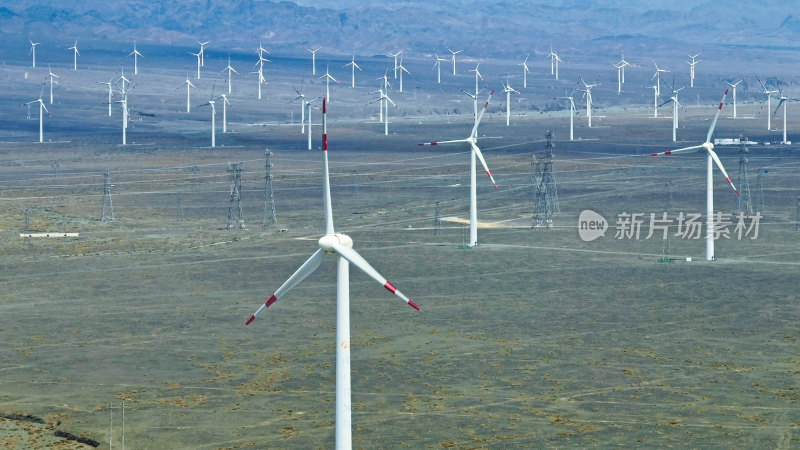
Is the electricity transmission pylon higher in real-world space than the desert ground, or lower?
higher

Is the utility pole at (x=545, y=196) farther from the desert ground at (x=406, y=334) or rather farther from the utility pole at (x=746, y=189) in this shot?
the utility pole at (x=746, y=189)

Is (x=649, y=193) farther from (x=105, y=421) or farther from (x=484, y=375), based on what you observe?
(x=105, y=421)

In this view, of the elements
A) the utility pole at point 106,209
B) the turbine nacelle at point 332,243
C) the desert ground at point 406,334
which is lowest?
the desert ground at point 406,334

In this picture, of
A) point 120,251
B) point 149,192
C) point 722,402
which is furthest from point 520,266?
point 149,192

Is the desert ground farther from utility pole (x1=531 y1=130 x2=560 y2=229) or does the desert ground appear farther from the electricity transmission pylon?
the electricity transmission pylon

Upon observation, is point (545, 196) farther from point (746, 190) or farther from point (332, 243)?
point (332, 243)

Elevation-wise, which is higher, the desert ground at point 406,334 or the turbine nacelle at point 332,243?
the turbine nacelle at point 332,243

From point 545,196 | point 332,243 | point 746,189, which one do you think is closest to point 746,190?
point 746,189

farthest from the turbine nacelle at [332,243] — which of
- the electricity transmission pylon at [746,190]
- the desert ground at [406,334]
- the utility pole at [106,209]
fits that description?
the electricity transmission pylon at [746,190]

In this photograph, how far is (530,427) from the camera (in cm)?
5897

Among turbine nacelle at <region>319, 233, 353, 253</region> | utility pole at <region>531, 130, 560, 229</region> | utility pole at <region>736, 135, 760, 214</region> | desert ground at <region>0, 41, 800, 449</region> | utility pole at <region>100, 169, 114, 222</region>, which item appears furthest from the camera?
utility pole at <region>100, 169, 114, 222</region>

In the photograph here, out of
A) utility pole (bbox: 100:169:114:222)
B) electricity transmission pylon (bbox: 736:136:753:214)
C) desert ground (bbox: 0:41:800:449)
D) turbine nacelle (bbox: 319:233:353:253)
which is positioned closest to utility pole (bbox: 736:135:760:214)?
electricity transmission pylon (bbox: 736:136:753:214)

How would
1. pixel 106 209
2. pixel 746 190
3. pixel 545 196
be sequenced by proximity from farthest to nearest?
pixel 106 209
pixel 746 190
pixel 545 196

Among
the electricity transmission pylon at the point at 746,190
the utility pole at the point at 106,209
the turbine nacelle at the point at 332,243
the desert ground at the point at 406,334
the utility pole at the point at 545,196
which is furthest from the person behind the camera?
the utility pole at the point at 106,209
